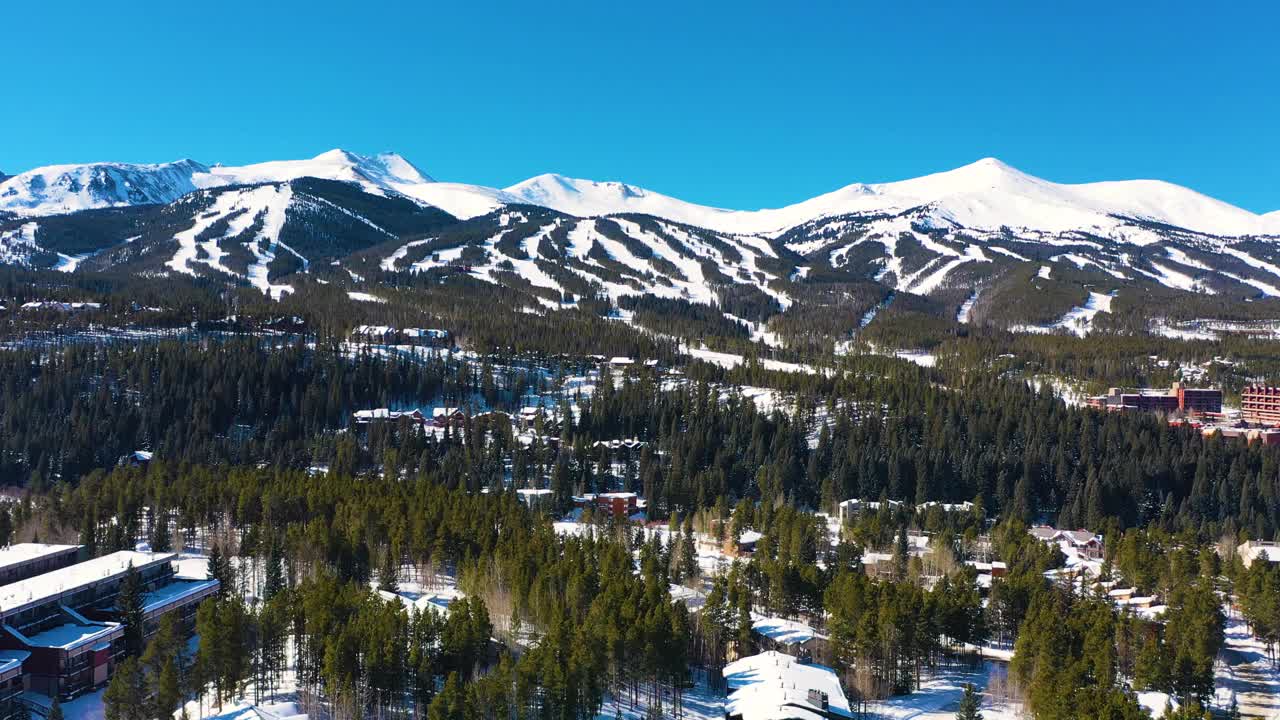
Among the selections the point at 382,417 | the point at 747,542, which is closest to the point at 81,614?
the point at 747,542

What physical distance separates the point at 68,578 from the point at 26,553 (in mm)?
5873

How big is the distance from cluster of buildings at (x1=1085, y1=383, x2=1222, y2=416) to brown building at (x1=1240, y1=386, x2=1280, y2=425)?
3.31 metres

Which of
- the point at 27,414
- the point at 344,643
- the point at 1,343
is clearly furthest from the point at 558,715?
the point at 1,343

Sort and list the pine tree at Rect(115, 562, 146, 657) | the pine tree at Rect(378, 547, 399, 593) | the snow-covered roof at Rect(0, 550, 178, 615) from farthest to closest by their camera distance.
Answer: the pine tree at Rect(378, 547, 399, 593), the pine tree at Rect(115, 562, 146, 657), the snow-covered roof at Rect(0, 550, 178, 615)

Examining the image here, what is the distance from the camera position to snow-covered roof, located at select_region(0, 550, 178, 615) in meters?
40.0

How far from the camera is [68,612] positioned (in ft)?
135

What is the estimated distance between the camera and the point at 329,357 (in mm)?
120438

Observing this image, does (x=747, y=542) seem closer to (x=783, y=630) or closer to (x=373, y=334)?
(x=783, y=630)

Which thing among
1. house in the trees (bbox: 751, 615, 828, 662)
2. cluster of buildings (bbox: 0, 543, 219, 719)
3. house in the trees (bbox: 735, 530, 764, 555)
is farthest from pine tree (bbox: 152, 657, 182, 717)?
house in the trees (bbox: 735, 530, 764, 555)

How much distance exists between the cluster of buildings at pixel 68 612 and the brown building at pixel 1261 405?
412ft

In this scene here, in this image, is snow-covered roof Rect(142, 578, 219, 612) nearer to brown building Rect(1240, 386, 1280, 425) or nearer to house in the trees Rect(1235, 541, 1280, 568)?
house in the trees Rect(1235, 541, 1280, 568)

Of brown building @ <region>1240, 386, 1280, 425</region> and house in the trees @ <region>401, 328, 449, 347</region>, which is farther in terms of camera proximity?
house in the trees @ <region>401, 328, 449, 347</region>

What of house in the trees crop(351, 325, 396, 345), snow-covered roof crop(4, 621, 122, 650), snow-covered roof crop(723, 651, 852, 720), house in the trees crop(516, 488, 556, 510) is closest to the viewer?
snow-covered roof crop(723, 651, 852, 720)

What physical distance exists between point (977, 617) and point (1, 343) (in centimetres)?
11552
